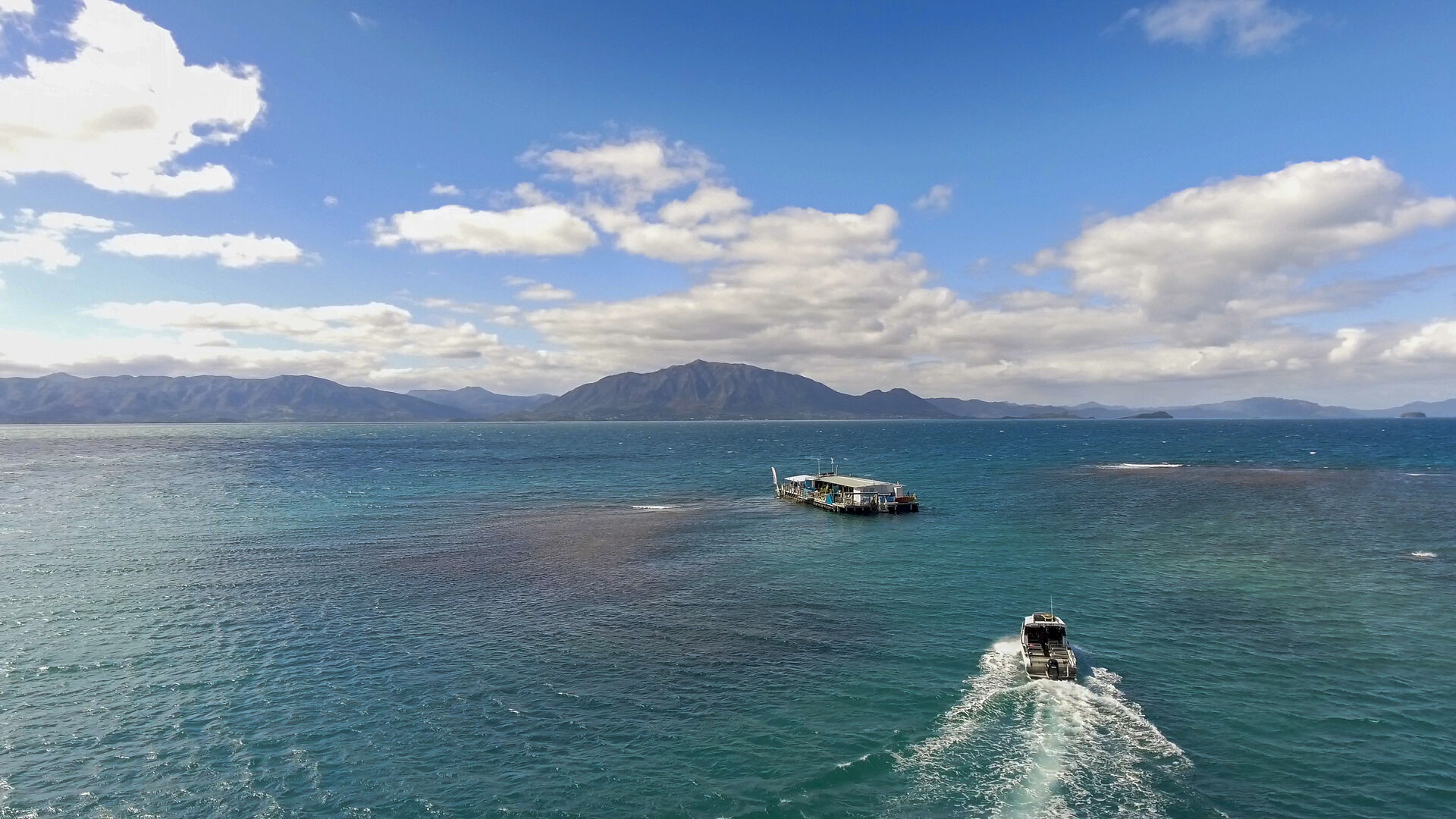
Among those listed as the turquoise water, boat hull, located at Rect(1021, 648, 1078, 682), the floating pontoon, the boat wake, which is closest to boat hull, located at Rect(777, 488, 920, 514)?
the floating pontoon

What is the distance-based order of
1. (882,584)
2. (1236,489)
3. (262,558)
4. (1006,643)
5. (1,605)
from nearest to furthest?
1. (1006,643)
2. (1,605)
3. (882,584)
4. (262,558)
5. (1236,489)

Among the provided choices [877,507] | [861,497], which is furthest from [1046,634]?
[861,497]

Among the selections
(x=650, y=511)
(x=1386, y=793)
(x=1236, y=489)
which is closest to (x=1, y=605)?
(x=650, y=511)

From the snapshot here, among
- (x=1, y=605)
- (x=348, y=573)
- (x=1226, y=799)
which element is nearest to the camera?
(x=1226, y=799)

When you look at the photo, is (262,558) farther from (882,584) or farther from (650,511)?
(882,584)

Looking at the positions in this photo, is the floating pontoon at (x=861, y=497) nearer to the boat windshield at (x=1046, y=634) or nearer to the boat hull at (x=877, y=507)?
the boat hull at (x=877, y=507)

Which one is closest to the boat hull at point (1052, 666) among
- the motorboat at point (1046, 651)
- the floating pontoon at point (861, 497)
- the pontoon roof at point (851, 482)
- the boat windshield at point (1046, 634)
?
the motorboat at point (1046, 651)
